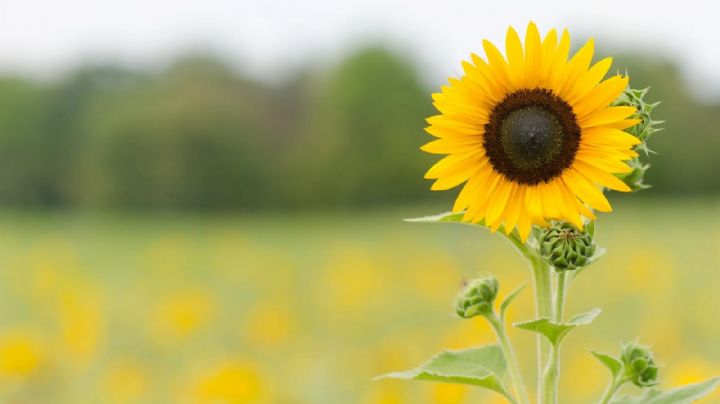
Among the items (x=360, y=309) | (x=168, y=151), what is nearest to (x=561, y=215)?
(x=360, y=309)

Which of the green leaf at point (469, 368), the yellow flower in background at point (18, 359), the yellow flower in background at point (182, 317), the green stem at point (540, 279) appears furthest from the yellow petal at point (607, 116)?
the yellow flower in background at point (182, 317)

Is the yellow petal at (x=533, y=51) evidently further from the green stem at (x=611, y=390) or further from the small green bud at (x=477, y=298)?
the green stem at (x=611, y=390)

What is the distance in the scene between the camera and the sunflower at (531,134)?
1838mm

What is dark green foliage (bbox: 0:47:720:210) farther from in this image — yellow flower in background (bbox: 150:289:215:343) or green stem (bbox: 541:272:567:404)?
green stem (bbox: 541:272:567:404)

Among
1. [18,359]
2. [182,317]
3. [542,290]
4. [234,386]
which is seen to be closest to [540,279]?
[542,290]

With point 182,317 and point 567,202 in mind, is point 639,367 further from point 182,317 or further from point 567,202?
point 182,317

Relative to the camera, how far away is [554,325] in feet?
6.11

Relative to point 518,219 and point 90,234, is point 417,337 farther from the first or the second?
point 90,234

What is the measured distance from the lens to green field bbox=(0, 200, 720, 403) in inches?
188

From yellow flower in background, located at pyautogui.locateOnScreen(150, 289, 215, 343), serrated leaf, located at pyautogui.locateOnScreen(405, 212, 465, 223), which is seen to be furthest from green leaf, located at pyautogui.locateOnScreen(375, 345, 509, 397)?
yellow flower in background, located at pyautogui.locateOnScreen(150, 289, 215, 343)

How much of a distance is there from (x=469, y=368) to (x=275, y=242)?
1703cm

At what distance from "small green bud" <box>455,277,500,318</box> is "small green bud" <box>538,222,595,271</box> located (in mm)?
285

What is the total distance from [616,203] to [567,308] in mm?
21831

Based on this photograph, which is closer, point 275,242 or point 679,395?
point 679,395
